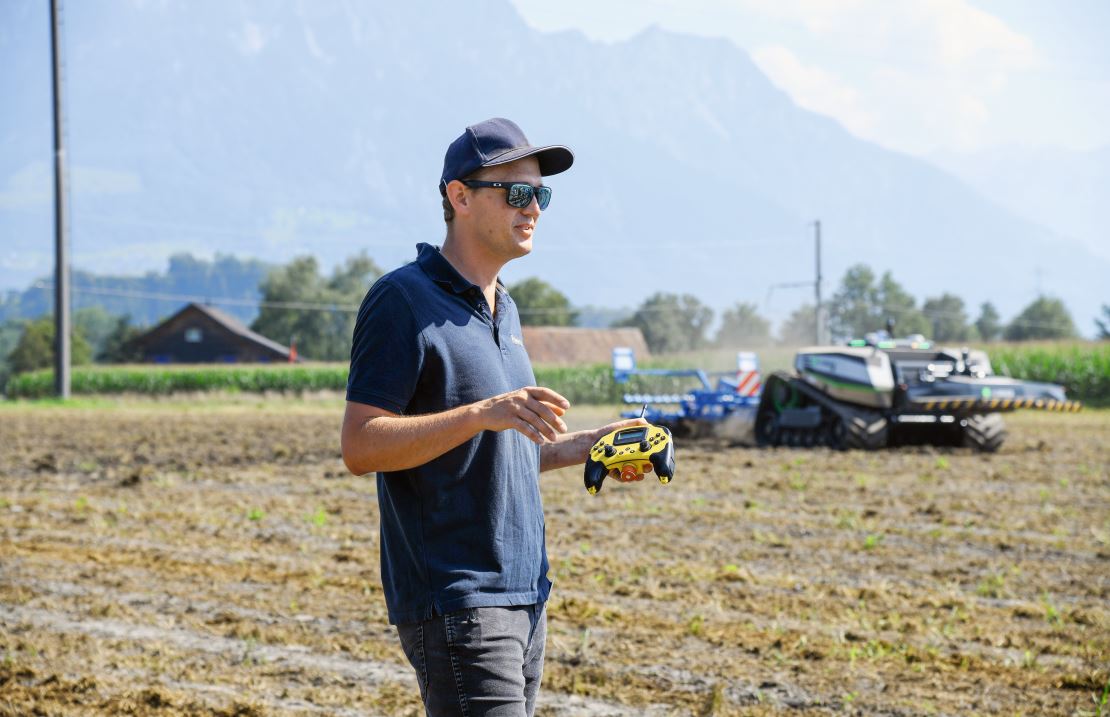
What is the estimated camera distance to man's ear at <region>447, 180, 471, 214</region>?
10.1ft

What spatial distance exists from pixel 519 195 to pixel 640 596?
15.5 ft

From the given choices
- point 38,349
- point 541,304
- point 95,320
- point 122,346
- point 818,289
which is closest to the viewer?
point 818,289

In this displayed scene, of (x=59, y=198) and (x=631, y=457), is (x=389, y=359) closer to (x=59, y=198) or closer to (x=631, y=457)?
(x=631, y=457)

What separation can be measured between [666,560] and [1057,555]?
2668 millimetres

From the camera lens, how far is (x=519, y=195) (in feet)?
10.1

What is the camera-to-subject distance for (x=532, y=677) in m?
3.16


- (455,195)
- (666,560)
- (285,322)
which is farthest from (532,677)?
(285,322)

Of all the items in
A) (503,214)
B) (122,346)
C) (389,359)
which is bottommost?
(389,359)

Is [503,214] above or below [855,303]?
below

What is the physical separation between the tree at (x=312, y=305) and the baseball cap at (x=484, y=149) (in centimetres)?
7406

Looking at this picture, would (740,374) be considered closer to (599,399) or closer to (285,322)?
(599,399)

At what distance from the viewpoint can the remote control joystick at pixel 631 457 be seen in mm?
2877

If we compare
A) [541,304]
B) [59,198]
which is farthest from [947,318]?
[59,198]

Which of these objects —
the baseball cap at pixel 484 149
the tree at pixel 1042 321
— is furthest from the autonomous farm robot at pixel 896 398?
the tree at pixel 1042 321
